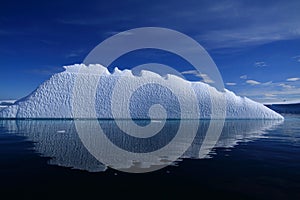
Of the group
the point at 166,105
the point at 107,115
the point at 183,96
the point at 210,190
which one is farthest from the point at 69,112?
the point at 210,190

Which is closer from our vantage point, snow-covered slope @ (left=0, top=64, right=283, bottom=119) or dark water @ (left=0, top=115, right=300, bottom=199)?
dark water @ (left=0, top=115, right=300, bottom=199)

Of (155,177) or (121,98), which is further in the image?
(121,98)

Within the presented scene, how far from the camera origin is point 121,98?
64.6 m

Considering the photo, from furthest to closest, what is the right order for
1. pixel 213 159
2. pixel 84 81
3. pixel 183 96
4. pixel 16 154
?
pixel 183 96
pixel 84 81
pixel 16 154
pixel 213 159

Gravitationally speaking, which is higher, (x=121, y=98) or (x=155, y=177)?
(x=121, y=98)

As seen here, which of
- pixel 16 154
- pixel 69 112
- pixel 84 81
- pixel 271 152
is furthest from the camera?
pixel 84 81

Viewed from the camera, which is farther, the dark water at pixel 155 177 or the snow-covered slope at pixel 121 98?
the snow-covered slope at pixel 121 98

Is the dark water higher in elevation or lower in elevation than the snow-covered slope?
lower

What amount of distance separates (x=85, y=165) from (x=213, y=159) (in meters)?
7.10

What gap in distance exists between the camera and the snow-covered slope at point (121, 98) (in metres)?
57.6

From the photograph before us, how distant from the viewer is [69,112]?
2287 inches

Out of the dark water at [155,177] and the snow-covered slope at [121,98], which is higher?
the snow-covered slope at [121,98]

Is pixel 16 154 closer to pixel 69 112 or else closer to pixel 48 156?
pixel 48 156

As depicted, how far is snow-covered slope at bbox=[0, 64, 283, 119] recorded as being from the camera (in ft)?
189
